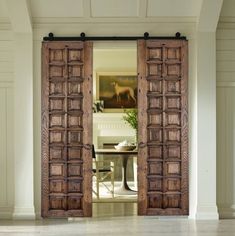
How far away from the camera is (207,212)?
6125 millimetres

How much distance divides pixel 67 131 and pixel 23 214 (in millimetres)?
1240

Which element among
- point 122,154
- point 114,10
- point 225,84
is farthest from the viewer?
point 122,154

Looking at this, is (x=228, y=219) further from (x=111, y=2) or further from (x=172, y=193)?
(x=111, y=2)

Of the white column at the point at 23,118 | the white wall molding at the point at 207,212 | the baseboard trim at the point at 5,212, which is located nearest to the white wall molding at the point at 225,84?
the white wall molding at the point at 207,212

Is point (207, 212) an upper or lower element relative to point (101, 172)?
lower

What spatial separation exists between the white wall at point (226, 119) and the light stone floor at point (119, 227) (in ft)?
1.41

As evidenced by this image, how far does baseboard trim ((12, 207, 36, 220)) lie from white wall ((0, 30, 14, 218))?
0.18 meters

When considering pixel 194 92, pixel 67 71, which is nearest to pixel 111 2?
pixel 67 71

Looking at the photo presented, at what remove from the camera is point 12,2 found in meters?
5.73

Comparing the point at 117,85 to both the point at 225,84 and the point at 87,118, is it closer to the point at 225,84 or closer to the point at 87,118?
the point at 87,118

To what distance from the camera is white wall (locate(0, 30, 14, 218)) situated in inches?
248

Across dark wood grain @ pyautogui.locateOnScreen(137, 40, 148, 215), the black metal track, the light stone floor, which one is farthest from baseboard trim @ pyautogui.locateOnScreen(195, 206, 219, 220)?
the black metal track

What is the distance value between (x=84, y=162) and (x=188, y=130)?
4.82ft

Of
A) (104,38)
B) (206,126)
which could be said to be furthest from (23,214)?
(206,126)
